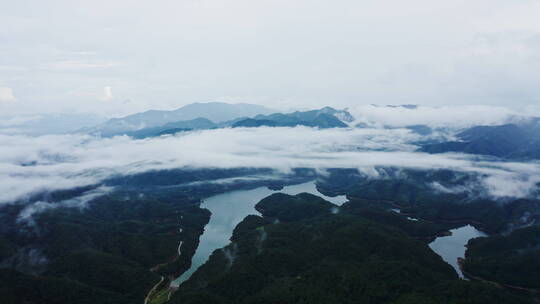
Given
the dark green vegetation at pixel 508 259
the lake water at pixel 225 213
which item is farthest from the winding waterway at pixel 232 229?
the dark green vegetation at pixel 508 259

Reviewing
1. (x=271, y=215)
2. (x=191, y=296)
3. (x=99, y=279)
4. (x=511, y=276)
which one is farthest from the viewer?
(x=271, y=215)

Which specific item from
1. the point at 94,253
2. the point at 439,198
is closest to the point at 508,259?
the point at 439,198

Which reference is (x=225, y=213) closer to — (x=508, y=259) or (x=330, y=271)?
(x=330, y=271)

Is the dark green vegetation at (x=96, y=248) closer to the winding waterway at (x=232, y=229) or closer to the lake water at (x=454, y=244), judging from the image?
the winding waterway at (x=232, y=229)

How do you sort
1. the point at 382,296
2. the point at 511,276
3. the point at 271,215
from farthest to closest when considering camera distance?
the point at 271,215 → the point at 511,276 → the point at 382,296

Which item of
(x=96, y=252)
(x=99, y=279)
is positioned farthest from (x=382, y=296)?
(x=96, y=252)

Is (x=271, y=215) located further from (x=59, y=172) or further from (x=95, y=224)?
(x=59, y=172)

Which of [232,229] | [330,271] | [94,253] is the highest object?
[330,271]

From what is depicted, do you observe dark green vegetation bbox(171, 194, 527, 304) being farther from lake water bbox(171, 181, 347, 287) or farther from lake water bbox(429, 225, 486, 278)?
lake water bbox(429, 225, 486, 278)
